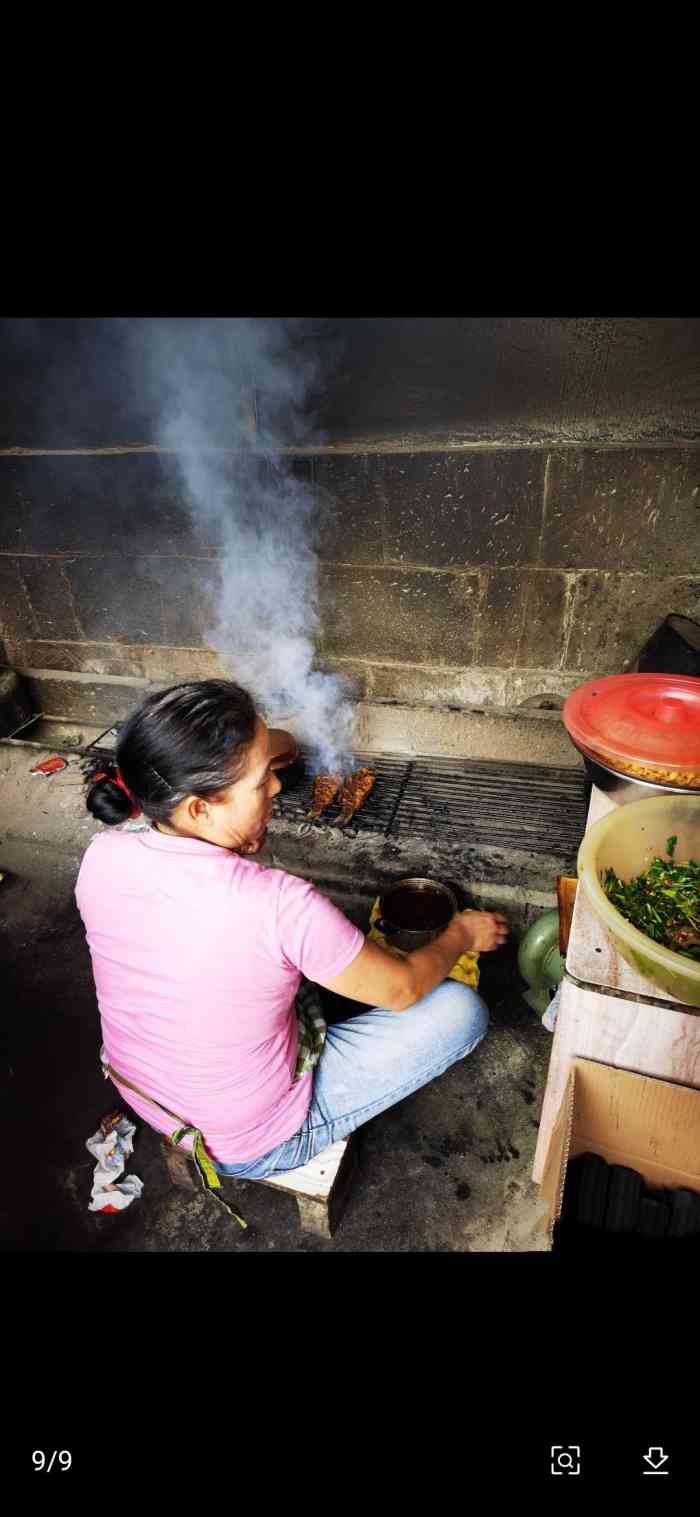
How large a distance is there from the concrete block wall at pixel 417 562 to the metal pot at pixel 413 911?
1.83 metres

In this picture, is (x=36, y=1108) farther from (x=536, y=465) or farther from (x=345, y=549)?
(x=536, y=465)

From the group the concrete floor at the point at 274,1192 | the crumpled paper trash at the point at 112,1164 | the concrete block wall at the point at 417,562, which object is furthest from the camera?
the concrete block wall at the point at 417,562

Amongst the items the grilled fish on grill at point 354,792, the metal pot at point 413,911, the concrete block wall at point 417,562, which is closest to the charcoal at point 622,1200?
the metal pot at point 413,911

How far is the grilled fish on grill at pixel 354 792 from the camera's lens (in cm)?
446

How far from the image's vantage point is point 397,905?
3559mm

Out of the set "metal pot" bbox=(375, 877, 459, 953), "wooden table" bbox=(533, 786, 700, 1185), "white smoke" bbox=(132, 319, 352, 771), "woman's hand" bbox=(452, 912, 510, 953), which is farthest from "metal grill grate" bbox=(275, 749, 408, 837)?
"wooden table" bbox=(533, 786, 700, 1185)

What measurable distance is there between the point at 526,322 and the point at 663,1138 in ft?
12.8

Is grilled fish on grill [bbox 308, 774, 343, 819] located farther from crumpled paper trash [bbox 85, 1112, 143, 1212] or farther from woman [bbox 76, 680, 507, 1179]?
woman [bbox 76, 680, 507, 1179]

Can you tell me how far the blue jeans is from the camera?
96.6 inches

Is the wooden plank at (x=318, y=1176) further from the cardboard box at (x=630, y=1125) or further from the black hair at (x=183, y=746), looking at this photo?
the black hair at (x=183, y=746)

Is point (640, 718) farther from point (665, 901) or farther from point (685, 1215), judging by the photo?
point (685, 1215)

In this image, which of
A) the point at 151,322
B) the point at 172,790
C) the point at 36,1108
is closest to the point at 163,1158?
the point at 36,1108

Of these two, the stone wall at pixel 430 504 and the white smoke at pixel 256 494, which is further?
the white smoke at pixel 256 494

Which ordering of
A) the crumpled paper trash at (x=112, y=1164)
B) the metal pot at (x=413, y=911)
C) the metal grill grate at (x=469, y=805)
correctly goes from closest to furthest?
the crumpled paper trash at (x=112, y=1164)
the metal pot at (x=413, y=911)
the metal grill grate at (x=469, y=805)
